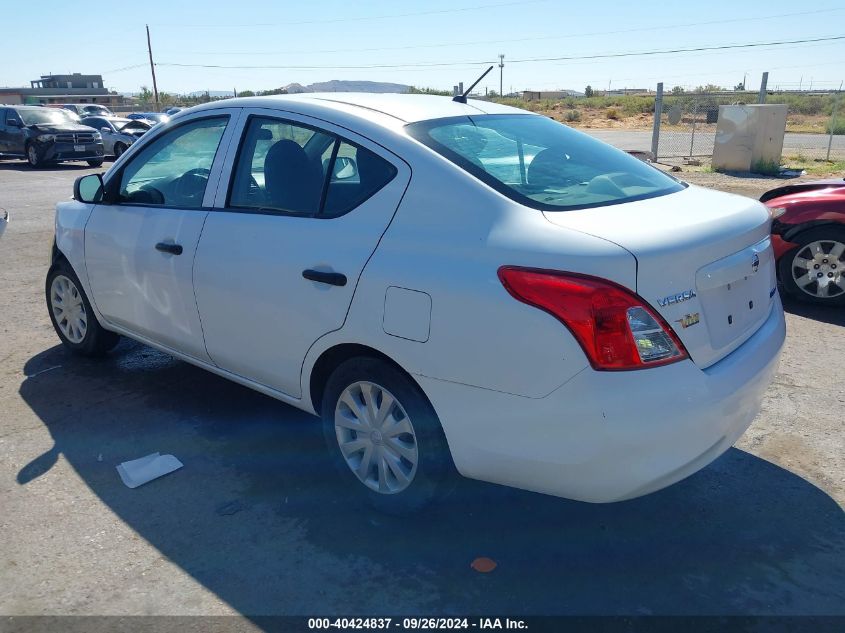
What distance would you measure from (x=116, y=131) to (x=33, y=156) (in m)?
3.84

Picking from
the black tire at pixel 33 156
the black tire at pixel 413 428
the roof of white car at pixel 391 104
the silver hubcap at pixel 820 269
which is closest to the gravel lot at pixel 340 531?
the black tire at pixel 413 428

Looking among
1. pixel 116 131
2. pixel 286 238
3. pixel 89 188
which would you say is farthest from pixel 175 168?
pixel 116 131

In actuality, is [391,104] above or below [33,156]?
above

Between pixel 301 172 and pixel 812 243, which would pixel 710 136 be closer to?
pixel 812 243

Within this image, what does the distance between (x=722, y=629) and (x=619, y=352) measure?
1.07 m

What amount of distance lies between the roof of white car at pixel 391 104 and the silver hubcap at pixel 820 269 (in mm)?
3573

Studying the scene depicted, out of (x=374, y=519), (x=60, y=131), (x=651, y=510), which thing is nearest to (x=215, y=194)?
(x=374, y=519)

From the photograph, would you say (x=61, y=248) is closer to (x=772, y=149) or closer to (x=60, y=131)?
(x=772, y=149)

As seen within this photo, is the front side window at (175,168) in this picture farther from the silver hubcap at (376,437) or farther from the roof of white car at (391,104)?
the silver hubcap at (376,437)

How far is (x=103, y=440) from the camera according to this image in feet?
13.2

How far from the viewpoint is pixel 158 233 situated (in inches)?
155

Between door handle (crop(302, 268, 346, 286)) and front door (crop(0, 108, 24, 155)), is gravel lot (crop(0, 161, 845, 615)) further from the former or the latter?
front door (crop(0, 108, 24, 155))

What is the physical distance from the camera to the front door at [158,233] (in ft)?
12.5

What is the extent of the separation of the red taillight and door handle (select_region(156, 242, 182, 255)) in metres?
2.11
